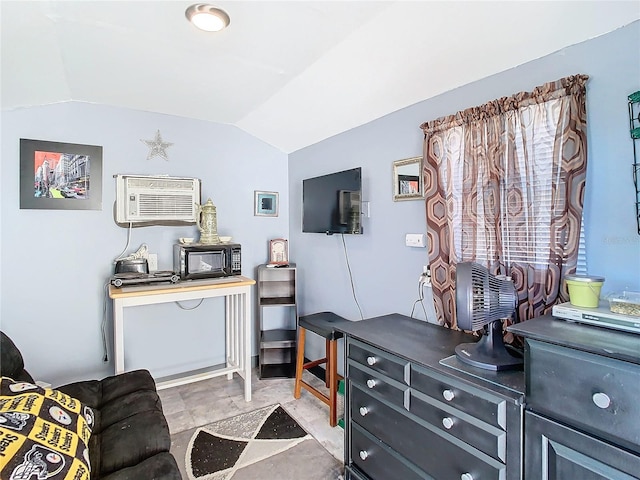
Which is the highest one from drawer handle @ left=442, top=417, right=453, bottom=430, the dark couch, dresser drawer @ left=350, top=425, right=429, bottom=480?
drawer handle @ left=442, top=417, right=453, bottom=430

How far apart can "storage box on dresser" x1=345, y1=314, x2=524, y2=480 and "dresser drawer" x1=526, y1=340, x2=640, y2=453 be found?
106 mm

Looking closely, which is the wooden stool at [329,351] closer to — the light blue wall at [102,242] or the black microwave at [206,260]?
the black microwave at [206,260]

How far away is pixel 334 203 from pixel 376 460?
1.67 meters

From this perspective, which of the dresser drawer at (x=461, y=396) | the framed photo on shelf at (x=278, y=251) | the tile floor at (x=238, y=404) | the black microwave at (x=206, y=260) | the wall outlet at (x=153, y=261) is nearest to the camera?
the dresser drawer at (x=461, y=396)

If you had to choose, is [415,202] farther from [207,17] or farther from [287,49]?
[207,17]

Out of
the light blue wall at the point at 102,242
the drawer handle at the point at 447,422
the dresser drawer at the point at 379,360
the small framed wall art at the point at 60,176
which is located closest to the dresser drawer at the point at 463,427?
the drawer handle at the point at 447,422

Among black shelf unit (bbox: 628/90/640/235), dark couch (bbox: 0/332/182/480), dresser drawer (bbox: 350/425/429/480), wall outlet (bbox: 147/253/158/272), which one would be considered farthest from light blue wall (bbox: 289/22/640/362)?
dark couch (bbox: 0/332/182/480)

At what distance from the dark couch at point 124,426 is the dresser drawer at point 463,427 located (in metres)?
1.00

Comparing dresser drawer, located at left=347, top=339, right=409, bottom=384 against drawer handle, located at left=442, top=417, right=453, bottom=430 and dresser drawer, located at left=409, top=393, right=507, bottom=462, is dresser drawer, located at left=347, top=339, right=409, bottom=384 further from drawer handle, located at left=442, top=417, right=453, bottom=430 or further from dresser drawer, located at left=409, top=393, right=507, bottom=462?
drawer handle, located at left=442, top=417, right=453, bottom=430

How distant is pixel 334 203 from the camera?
2.63 metres

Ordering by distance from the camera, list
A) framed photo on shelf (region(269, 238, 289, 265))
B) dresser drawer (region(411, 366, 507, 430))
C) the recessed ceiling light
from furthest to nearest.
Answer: framed photo on shelf (region(269, 238, 289, 265)) < the recessed ceiling light < dresser drawer (region(411, 366, 507, 430))

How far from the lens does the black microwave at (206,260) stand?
2715mm

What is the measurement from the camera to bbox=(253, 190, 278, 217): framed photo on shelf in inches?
134

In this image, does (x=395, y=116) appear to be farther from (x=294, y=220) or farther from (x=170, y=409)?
(x=170, y=409)
